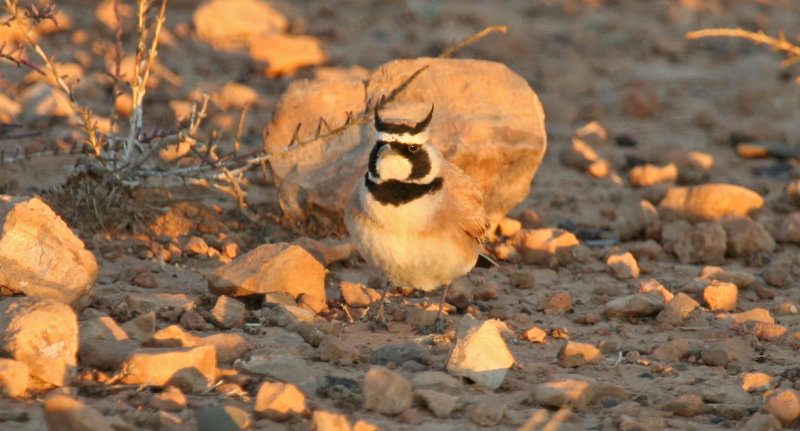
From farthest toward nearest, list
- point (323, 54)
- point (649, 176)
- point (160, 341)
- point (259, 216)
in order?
point (323, 54), point (649, 176), point (259, 216), point (160, 341)

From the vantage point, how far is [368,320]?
5270mm

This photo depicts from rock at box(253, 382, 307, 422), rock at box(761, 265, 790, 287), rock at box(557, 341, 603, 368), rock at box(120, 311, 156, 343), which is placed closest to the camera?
rock at box(253, 382, 307, 422)

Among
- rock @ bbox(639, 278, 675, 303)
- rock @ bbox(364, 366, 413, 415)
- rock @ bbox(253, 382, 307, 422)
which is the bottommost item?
rock @ bbox(639, 278, 675, 303)

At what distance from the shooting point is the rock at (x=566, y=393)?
4.06 metres

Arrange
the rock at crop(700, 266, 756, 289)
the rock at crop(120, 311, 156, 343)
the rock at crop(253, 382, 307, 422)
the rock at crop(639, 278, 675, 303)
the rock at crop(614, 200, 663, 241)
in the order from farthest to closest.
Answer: the rock at crop(614, 200, 663, 241) < the rock at crop(700, 266, 756, 289) < the rock at crop(639, 278, 675, 303) < the rock at crop(120, 311, 156, 343) < the rock at crop(253, 382, 307, 422)

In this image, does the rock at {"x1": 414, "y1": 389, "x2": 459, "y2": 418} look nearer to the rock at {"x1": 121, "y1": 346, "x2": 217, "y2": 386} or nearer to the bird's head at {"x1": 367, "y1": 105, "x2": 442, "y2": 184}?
the rock at {"x1": 121, "y1": 346, "x2": 217, "y2": 386}

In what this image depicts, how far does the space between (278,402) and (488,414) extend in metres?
0.79

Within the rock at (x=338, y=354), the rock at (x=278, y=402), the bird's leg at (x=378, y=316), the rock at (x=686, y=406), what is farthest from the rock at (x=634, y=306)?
the rock at (x=278, y=402)

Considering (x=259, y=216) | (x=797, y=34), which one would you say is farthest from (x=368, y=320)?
(x=797, y=34)

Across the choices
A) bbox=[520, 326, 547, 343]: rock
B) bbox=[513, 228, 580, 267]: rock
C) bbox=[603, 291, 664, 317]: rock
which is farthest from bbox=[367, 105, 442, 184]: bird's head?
bbox=[513, 228, 580, 267]: rock

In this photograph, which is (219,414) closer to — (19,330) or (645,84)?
(19,330)

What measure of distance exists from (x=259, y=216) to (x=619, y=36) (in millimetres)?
6821

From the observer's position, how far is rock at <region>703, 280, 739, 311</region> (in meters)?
5.61

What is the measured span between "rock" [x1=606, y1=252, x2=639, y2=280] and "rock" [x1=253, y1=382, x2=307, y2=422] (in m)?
2.90
